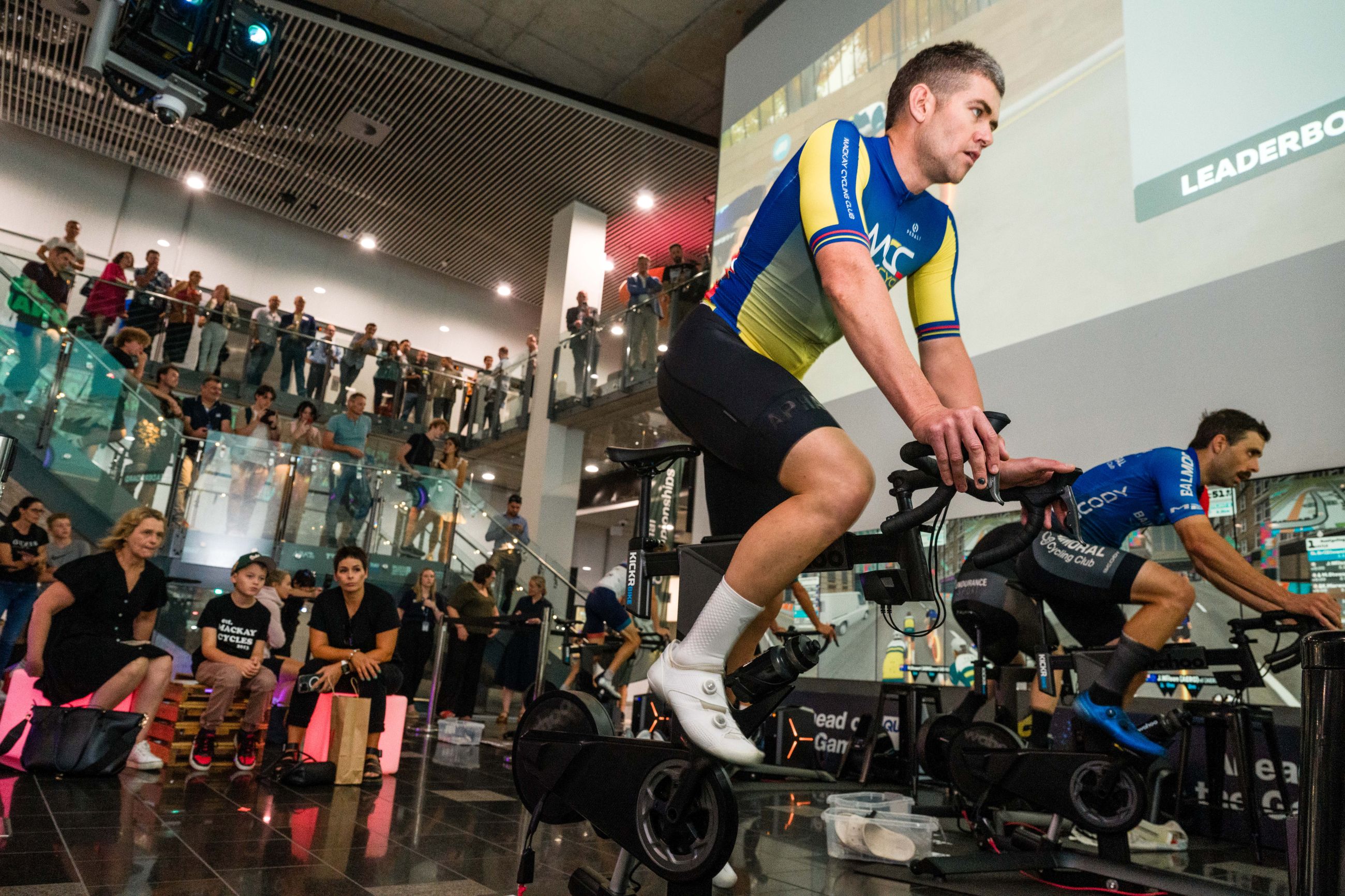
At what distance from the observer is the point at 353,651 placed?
427 centimetres

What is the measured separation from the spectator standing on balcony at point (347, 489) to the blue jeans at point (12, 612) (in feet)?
9.35

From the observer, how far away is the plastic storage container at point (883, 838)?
277 cm

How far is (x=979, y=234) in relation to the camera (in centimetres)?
566

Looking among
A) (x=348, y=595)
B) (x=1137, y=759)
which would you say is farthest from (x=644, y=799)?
(x=348, y=595)

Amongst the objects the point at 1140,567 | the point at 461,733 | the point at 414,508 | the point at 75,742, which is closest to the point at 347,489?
the point at 414,508

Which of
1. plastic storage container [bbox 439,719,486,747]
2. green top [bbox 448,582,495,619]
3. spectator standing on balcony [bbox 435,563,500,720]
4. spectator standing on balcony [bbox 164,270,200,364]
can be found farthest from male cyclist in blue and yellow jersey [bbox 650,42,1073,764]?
spectator standing on balcony [bbox 164,270,200,364]

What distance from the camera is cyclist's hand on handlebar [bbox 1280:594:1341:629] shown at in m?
2.79

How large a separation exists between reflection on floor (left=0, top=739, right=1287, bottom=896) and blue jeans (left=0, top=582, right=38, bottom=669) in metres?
2.77

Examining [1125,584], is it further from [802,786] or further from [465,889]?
[802,786]

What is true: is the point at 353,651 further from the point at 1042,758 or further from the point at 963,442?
the point at 963,442

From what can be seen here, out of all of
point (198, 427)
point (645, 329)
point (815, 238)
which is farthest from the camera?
point (645, 329)

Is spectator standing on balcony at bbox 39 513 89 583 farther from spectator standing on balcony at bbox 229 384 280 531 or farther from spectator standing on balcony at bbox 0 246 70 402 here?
spectator standing on balcony at bbox 229 384 280 531

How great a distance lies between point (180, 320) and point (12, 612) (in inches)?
276

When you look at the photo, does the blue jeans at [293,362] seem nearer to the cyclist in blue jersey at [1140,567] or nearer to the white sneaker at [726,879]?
the cyclist in blue jersey at [1140,567]
